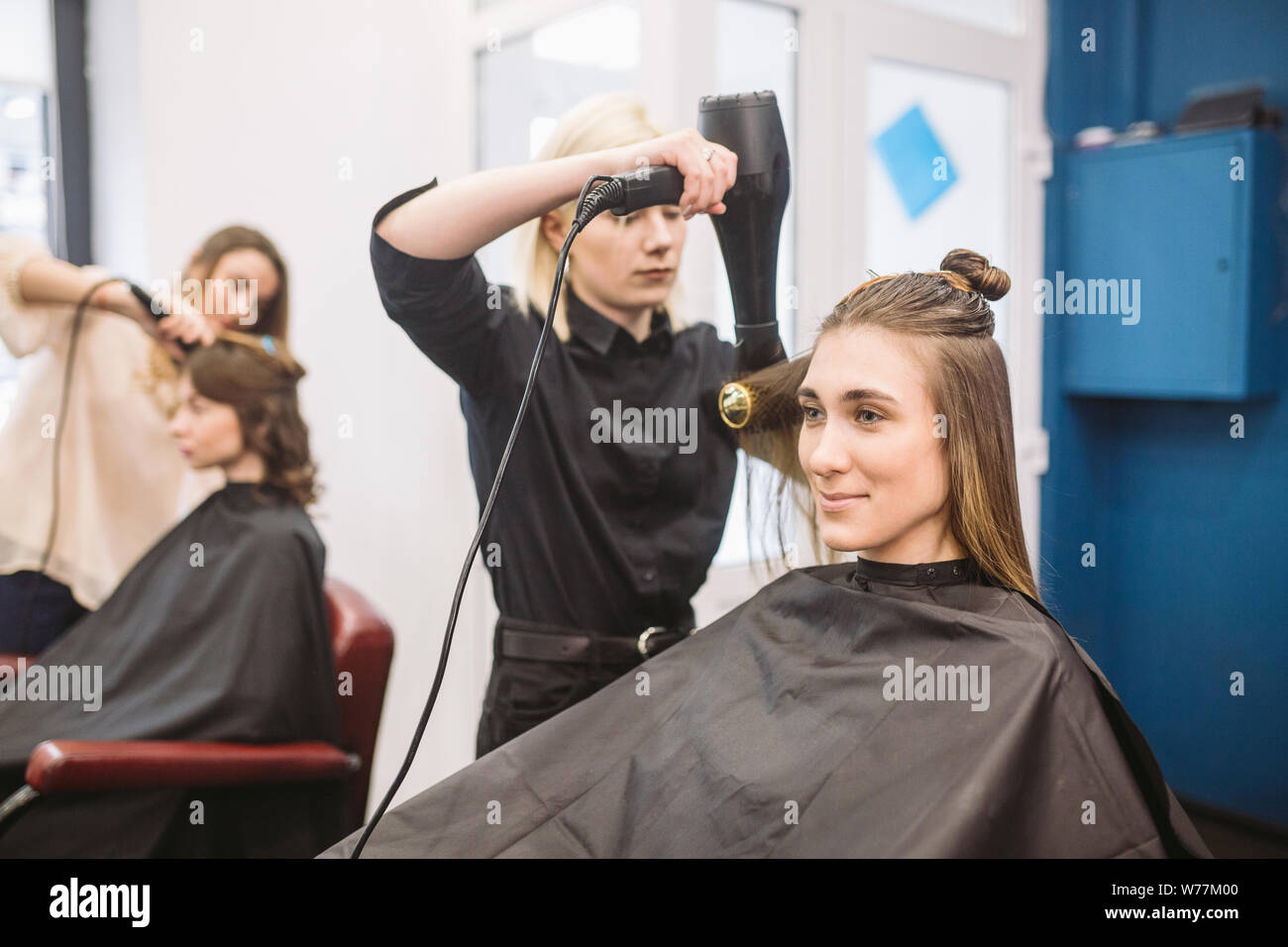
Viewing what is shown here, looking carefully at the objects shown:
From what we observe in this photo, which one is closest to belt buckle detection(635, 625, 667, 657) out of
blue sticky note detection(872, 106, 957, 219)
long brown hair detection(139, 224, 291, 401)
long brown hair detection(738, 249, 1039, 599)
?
long brown hair detection(738, 249, 1039, 599)

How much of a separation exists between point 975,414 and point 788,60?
1167mm

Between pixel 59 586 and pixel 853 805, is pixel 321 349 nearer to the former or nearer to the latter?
pixel 59 586

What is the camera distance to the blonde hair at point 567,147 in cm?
161

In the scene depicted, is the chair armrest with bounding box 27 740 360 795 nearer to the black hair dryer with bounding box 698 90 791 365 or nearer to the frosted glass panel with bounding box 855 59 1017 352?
the black hair dryer with bounding box 698 90 791 365

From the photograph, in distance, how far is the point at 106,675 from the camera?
2012 mm

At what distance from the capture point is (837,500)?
1.29m

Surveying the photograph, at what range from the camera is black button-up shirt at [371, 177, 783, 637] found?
1.61 m

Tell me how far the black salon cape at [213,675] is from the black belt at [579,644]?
647 millimetres

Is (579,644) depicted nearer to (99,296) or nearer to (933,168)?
(99,296)

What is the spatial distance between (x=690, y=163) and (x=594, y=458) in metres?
0.52

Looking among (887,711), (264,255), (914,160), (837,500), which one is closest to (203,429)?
(264,255)

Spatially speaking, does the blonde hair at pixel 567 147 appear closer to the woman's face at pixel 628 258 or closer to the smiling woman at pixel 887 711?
the woman's face at pixel 628 258

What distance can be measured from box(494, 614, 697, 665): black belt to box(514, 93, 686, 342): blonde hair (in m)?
0.46
